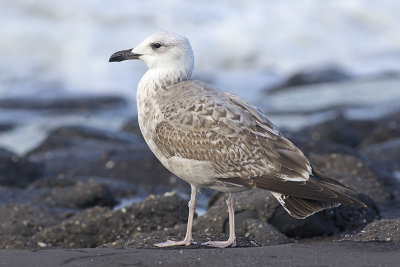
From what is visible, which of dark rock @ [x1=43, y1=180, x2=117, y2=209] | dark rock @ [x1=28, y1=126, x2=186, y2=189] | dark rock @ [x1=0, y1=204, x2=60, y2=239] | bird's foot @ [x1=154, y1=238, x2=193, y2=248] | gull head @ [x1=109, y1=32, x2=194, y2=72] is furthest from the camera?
dark rock @ [x1=28, y1=126, x2=186, y2=189]

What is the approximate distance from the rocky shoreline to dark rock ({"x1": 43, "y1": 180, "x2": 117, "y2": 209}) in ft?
0.04

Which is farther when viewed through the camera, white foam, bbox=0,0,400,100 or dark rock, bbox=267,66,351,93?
white foam, bbox=0,0,400,100

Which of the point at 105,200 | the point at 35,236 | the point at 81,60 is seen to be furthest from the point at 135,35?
the point at 35,236

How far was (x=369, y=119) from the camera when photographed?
16.0 m

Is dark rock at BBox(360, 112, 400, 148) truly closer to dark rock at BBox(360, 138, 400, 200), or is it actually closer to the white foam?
dark rock at BBox(360, 138, 400, 200)

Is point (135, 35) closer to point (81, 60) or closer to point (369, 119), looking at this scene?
point (81, 60)

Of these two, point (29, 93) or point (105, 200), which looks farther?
point (29, 93)

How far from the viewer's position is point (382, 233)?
6109 millimetres

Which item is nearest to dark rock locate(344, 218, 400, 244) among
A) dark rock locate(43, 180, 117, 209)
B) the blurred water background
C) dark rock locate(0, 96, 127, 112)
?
dark rock locate(43, 180, 117, 209)

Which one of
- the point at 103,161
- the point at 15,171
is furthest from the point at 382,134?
the point at 15,171

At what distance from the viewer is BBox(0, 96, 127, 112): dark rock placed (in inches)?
781

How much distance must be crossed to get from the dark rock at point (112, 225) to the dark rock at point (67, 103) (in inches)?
471

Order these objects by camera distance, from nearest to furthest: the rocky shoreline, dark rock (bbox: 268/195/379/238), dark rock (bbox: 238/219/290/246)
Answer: dark rock (bbox: 238/219/290/246) < the rocky shoreline < dark rock (bbox: 268/195/379/238)

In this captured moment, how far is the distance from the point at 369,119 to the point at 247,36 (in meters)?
11.6
